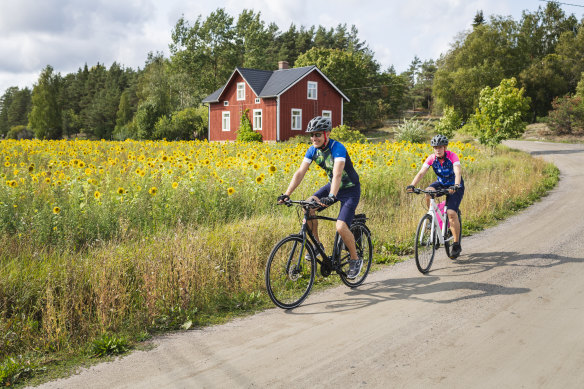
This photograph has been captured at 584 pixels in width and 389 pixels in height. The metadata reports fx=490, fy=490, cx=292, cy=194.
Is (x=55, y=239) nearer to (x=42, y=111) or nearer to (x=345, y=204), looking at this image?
(x=345, y=204)

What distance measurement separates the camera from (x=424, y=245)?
714cm

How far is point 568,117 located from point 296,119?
26.0 m

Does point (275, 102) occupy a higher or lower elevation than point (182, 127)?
higher

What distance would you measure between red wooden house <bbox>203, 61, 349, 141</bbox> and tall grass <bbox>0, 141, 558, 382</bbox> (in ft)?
96.8

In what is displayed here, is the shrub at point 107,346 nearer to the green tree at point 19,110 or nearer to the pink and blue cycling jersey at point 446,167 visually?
the pink and blue cycling jersey at point 446,167

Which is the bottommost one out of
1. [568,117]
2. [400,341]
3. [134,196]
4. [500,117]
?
[400,341]

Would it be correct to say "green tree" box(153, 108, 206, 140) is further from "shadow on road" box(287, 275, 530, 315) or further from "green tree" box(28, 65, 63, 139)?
"shadow on road" box(287, 275, 530, 315)

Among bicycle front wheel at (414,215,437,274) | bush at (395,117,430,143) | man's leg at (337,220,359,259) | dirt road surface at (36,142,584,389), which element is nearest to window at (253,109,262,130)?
bush at (395,117,430,143)

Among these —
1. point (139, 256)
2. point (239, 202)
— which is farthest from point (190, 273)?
point (239, 202)

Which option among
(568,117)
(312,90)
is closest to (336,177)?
(312,90)

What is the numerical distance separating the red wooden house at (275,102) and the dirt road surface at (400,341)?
115 ft

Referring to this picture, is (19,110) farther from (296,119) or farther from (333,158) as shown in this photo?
(333,158)

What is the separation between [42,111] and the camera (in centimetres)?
8294

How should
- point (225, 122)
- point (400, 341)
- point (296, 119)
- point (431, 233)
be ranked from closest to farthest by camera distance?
point (400, 341) < point (431, 233) < point (296, 119) < point (225, 122)
